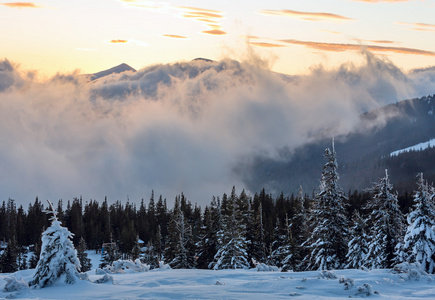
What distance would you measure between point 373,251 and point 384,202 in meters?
4.24

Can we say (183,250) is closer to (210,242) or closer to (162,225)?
(210,242)

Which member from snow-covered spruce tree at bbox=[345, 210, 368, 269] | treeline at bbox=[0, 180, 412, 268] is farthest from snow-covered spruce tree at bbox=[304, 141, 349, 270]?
treeline at bbox=[0, 180, 412, 268]

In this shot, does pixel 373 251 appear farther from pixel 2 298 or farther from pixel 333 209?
pixel 2 298

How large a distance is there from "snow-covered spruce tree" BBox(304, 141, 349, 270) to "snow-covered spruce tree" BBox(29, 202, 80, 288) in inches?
991

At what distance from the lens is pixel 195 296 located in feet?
57.3

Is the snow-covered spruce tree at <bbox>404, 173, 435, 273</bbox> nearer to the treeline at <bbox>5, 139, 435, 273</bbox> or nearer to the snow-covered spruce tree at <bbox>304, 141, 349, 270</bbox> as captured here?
the treeline at <bbox>5, 139, 435, 273</bbox>

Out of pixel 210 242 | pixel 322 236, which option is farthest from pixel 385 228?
pixel 210 242

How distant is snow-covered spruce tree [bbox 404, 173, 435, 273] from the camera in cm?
3158

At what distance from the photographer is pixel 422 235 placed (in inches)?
1272

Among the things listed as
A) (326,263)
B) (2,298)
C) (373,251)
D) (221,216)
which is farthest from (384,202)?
(2,298)

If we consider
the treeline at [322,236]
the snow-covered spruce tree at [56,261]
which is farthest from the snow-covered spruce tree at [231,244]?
the snow-covered spruce tree at [56,261]

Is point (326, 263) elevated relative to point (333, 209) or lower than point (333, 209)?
lower

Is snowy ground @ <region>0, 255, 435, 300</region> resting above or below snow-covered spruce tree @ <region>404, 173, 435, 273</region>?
below

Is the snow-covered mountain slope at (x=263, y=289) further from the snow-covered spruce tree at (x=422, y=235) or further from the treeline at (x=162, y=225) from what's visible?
the treeline at (x=162, y=225)
